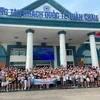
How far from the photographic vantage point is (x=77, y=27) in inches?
776

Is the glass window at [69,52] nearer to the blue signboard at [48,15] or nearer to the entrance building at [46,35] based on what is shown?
the entrance building at [46,35]

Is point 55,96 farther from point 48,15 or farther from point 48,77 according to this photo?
point 48,15

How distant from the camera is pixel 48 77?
1388 centimetres

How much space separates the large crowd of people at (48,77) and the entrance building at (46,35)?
386 cm

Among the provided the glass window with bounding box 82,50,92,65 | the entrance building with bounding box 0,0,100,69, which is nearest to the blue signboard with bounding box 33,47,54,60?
the entrance building with bounding box 0,0,100,69

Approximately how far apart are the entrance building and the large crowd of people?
3858 mm

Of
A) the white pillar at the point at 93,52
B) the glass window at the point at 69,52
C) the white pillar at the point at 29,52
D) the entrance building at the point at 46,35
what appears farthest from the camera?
the glass window at the point at 69,52

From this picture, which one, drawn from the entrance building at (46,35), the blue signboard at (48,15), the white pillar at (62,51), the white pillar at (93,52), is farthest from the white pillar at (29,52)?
the white pillar at (93,52)

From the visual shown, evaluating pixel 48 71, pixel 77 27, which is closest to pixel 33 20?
pixel 77 27

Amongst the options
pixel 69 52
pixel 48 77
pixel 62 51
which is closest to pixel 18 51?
pixel 69 52

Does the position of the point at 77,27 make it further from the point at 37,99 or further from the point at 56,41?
the point at 37,99

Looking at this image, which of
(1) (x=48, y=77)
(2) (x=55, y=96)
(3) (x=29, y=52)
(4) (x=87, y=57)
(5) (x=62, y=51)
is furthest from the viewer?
(4) (x=87, y=57)

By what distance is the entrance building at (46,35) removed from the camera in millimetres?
18531

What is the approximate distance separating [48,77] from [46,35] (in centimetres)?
912
